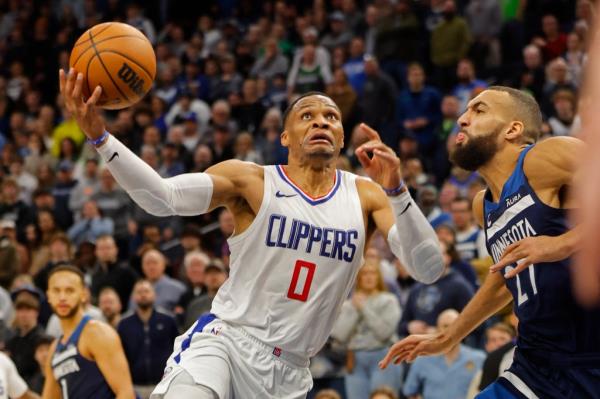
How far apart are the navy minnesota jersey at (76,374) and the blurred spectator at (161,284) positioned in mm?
3507

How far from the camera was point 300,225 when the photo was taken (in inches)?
205

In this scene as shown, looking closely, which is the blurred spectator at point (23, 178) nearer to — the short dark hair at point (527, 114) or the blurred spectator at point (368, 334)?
the blurred spectator at point (368, 334)

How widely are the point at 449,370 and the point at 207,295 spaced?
2.55 m

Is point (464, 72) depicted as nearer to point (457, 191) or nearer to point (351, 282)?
point (457, 191)

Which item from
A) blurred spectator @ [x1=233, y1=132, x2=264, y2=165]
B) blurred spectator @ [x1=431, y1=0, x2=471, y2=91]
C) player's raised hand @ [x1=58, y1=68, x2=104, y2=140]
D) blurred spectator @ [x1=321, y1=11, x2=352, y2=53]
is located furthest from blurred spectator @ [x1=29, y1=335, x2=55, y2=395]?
blurred spectator @ [x1=321, y1=11, x2=352, y2=53]

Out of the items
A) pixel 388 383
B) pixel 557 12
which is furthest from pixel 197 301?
pixel 557 12

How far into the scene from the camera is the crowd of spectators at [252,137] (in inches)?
369

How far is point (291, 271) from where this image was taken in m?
5.16

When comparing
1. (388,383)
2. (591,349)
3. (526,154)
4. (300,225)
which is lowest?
(388,383)

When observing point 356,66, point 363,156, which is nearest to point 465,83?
point 356,66

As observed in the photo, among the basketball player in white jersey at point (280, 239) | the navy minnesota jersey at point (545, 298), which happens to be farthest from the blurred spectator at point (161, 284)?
the navy minnesota jersey at point (545, 298)

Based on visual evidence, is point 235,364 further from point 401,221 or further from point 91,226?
point 91,226

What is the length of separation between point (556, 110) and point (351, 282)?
22.7 ft

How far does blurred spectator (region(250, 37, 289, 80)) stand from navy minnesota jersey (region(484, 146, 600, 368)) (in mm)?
11228
